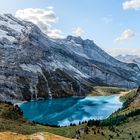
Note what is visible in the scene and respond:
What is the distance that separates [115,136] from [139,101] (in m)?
99.7

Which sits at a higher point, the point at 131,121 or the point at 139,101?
the point at 139,101

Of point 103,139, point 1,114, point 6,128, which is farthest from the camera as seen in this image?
point 1,114

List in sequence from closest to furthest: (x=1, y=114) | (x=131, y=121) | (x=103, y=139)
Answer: (x=103, y=139)
(x=131, y=121)
(x=1, y=114)

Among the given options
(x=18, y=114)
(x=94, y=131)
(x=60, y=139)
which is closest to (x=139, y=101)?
(x=18, y=114)

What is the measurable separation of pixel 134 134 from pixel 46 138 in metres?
59.4

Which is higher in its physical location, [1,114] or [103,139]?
[1,114]

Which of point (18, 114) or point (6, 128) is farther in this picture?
point (18, 114)

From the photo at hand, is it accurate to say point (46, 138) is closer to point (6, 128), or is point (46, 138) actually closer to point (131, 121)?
point (6, 128)

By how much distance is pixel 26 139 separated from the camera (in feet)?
98.6

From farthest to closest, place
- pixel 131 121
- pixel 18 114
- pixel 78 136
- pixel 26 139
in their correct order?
pixel 18 114 → pixel 131 121 → pixel 78 136 → pixel 26 139

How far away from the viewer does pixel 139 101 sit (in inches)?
7215

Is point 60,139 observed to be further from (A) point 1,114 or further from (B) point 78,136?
(A) point 1,114

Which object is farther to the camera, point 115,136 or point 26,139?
point 115,136

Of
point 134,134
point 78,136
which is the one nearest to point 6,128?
point 78,136
